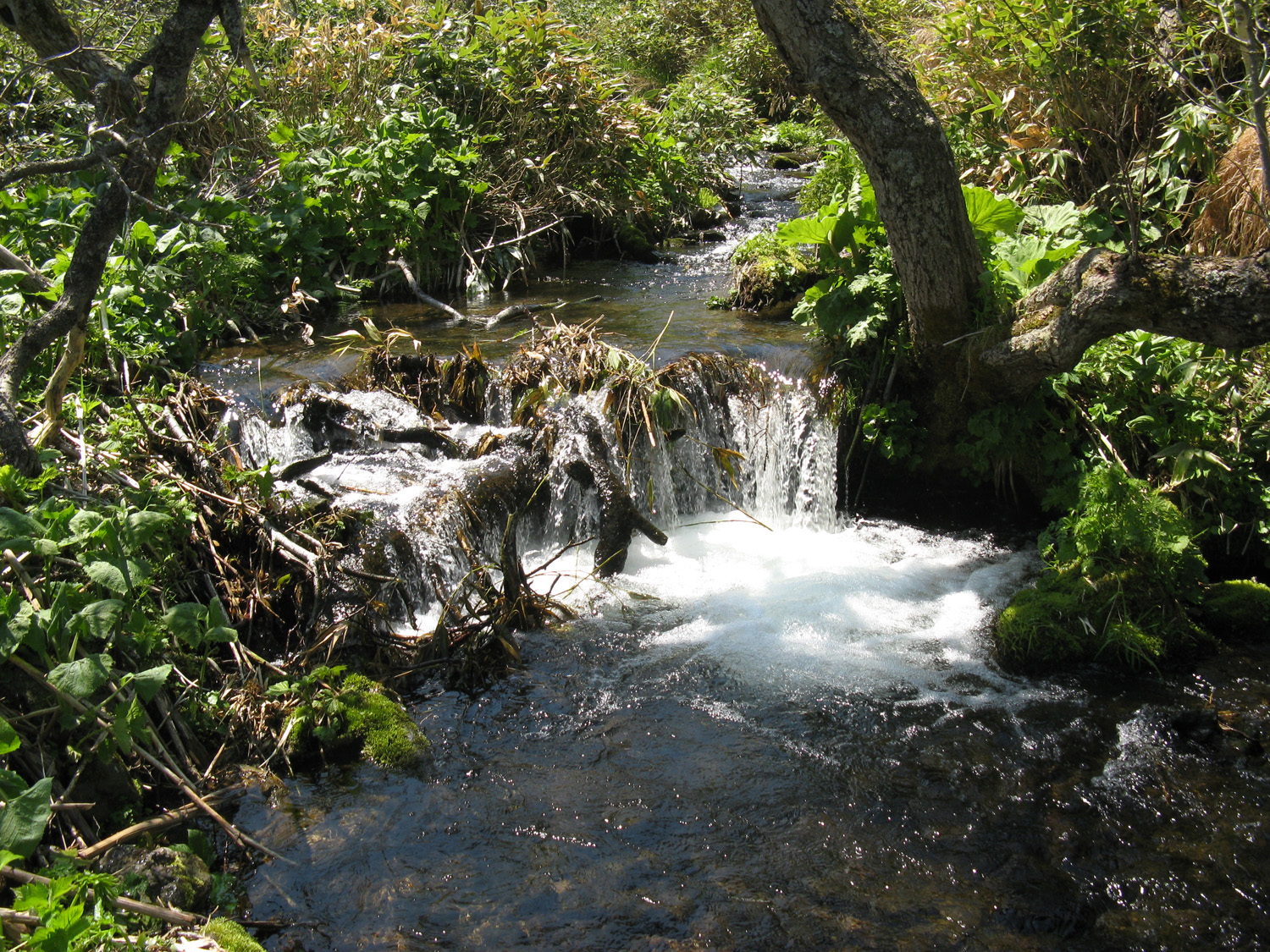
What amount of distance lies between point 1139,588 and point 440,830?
3813 mm

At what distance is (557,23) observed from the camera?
1023 cm

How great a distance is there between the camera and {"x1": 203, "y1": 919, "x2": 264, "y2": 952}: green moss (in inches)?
115

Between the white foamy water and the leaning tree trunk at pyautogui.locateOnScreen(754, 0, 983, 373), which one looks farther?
the leaning tree trunk at pyautogui.locateOnScreen(754, 0, 983, 373)

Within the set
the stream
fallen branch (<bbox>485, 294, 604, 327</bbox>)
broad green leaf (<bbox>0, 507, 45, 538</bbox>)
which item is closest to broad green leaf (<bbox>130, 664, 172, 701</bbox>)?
broad green leaf (<bbox>0, 507, 45, 538</bbox>)

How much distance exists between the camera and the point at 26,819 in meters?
2.63

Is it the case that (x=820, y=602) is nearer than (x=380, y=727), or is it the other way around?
(x=380, y=727)

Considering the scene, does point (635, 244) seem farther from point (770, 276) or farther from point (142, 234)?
point (142, 234)

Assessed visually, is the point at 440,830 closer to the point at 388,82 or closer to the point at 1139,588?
the point at 1139,588

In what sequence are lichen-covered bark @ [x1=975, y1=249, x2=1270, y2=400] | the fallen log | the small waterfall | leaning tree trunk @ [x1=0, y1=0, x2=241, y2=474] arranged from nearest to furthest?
1. leaning tree trunk @ [x1=0, y1=0, x2=241, y2=474]
2. lichen-covered bark @ [x1=975, y1=249, x2=1270, y2=400]
3. the fallen log
4. the small waterfall

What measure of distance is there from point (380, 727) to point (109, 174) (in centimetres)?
278

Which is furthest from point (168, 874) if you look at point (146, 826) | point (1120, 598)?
point (1120, 598)

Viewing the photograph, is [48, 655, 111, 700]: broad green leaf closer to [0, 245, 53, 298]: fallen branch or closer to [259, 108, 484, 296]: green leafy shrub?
[0, 245, 53, 298]: fallen branch

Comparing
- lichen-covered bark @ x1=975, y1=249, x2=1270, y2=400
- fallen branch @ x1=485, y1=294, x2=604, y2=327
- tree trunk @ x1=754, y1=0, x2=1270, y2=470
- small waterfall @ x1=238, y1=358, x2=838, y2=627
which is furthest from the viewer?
fallen branch @ x1=485, y1=294, x2=604, y2=327

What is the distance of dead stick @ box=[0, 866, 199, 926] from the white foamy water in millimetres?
2590
